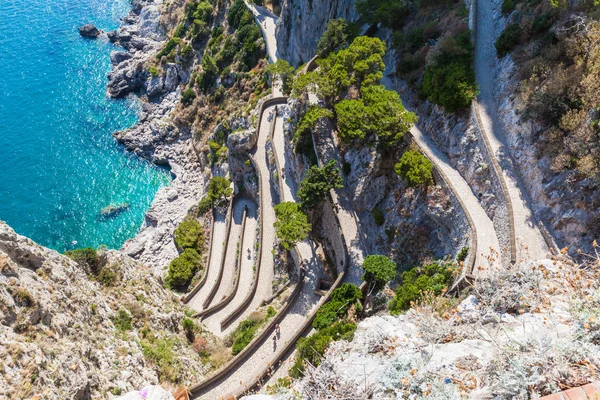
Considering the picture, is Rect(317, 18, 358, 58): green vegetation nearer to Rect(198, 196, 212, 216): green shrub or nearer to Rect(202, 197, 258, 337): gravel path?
Rect(202, 197, 258, 337): gravel path

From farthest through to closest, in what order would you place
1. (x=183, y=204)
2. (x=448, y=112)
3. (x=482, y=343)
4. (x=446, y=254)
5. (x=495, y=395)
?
(x=183, y=204) < (x=448, y=112) < (x=446, y=254) < (x=482, y=343) < (x=495, y=395)

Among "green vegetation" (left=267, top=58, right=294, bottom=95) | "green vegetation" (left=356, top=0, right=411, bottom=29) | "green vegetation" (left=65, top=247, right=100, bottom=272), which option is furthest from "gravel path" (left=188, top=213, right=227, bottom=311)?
"green vegetation" (left=356, top=0, right=411, bottom=29)

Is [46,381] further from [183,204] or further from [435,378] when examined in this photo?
[183,204]

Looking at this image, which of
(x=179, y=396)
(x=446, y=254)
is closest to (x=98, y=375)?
(x=179, y=396)

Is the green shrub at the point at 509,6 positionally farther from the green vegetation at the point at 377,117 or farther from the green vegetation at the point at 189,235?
the green vegetation at the point at 189,235

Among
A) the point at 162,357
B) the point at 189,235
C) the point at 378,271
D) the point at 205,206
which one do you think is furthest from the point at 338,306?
the point at 205,206

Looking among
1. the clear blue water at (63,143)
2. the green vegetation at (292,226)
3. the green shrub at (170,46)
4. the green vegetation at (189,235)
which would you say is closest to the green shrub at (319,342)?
the green vegetation at (292,226)
